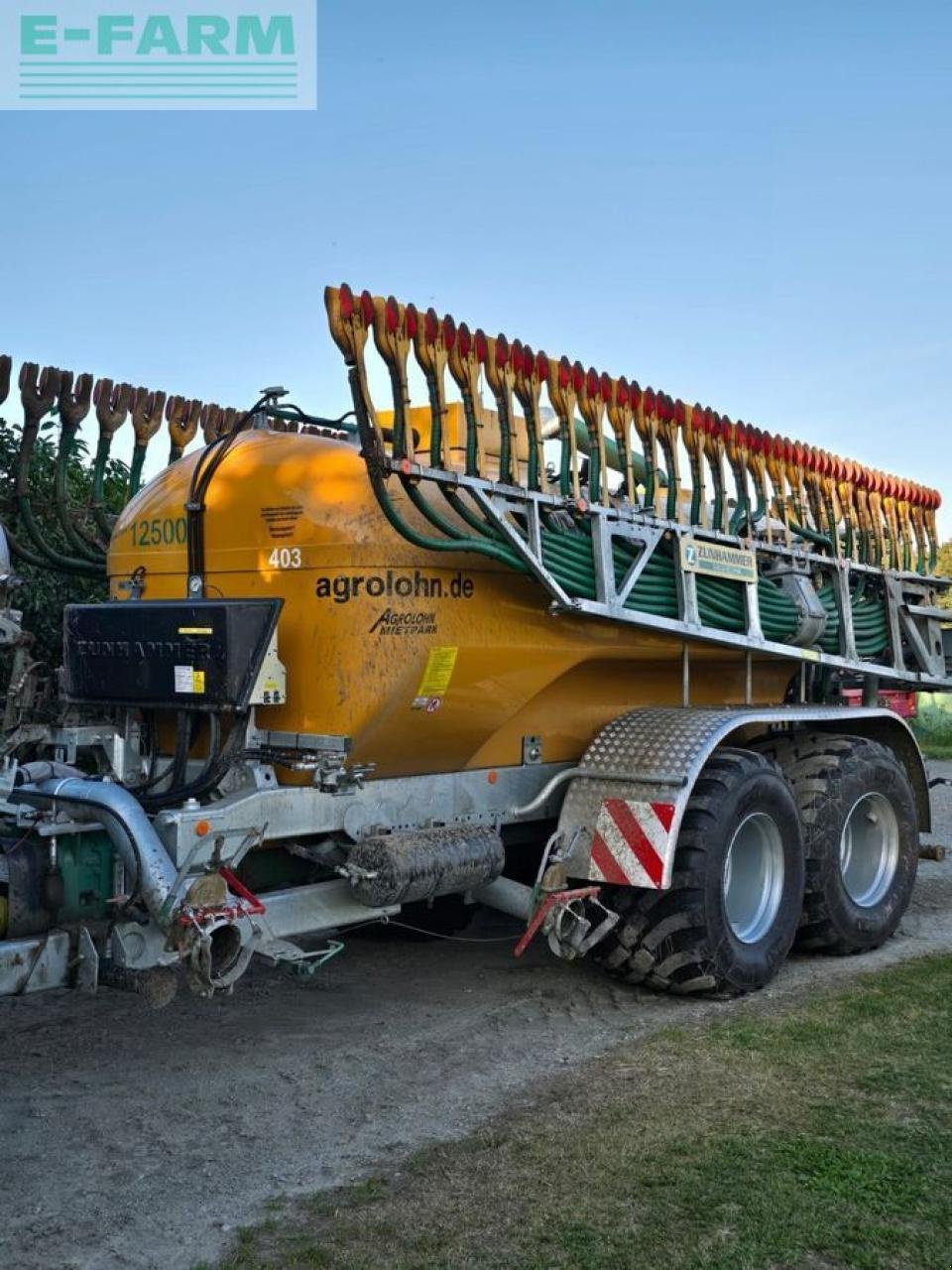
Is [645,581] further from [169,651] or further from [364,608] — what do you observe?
→ [169,651]

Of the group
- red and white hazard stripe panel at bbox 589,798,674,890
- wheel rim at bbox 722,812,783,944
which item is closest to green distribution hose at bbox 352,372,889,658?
red and white hazard stripe panel at bbox 589,798,674,890

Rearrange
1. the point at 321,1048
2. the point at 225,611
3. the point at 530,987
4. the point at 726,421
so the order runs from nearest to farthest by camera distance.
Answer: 1. the point at 225,611
2. the point at 321,1048
3. the point at 530,987
4. the point at 726,421

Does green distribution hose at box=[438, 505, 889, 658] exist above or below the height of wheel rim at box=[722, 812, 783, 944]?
above

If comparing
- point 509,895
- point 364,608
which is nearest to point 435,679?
point 364,608

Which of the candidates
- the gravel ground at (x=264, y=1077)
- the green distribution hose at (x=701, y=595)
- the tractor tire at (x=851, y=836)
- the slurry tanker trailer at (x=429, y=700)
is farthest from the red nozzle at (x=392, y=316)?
the tractor tire at (x=851, y=836)

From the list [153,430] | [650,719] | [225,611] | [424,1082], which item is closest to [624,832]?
[650,719]

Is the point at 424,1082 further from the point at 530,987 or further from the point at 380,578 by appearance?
the point at 380,578

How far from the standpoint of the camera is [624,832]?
5469 millimetres

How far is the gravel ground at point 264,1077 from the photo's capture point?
3.61 m

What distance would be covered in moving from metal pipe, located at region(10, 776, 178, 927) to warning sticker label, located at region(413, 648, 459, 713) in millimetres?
1198

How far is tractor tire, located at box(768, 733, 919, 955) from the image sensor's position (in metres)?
6.35

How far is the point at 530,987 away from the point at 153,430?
337cm

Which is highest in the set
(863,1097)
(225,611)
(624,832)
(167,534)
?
(167,534)

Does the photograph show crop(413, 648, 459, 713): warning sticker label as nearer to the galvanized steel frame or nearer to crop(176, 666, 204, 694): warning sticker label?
the galvanized steel frame
